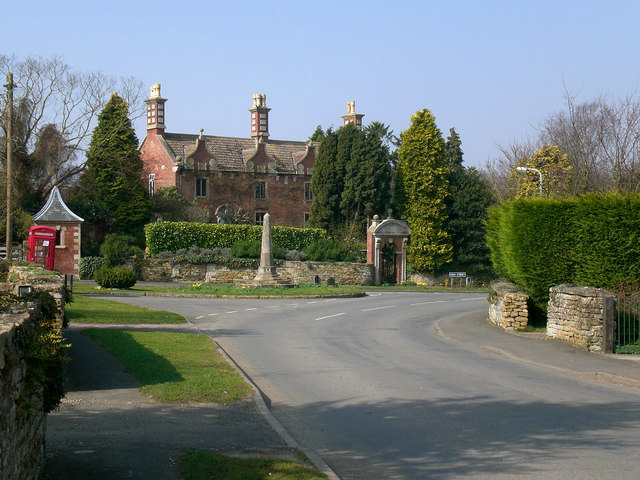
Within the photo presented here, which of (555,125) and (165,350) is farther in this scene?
(555,125)

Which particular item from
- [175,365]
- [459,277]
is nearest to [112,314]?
[175,365]

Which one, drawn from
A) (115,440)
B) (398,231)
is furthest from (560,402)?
(398,231)

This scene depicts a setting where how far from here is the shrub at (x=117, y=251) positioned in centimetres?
4459

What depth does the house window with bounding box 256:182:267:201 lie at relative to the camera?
6278 centimetres

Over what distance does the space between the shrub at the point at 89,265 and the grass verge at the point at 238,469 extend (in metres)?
39.0

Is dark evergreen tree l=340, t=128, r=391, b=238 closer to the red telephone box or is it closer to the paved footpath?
the red telephone box

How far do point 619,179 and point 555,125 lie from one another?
63.9 ft

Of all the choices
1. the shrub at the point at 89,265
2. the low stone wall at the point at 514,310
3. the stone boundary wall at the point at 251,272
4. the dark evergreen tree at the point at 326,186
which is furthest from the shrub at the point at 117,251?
the low stone wall at the point at 514,310

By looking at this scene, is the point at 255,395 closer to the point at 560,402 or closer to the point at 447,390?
the point at 447,390

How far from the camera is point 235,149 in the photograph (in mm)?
63812

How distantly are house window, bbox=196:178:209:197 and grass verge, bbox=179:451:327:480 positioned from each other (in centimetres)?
5303

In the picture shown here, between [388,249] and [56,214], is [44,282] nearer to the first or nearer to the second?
[56,214]

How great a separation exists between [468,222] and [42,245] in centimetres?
2831

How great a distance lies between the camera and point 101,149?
174ft
